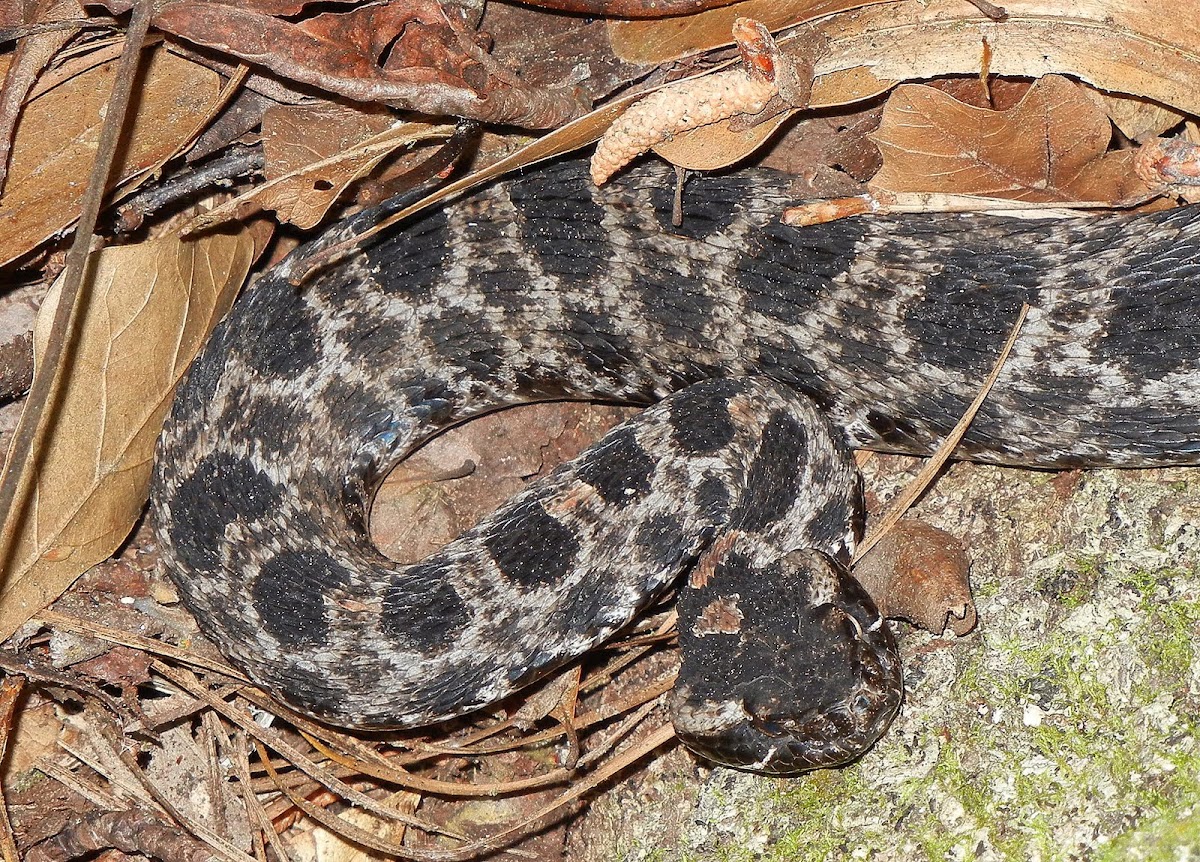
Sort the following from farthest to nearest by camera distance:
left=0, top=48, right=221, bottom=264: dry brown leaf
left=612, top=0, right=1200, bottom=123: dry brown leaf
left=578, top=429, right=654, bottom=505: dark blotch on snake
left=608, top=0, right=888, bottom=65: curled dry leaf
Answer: left=578, top=429, right=654, bottom=505: dark blotch on snake, left=0, top=48, right=221, bottom=264: dry brown leaf, left=608, top=0, right=888, bottom=65: curled dry leaf, left=612, top=0, right=1200, bottom=123: dry brown leaf

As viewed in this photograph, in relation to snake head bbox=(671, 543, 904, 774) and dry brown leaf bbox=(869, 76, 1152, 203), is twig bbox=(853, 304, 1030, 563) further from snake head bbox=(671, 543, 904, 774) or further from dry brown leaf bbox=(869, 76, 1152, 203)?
dry brown leaf bbox=(869, 76, 1152, 203)

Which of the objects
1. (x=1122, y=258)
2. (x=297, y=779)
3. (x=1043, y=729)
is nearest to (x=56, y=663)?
(x=297, y=779)

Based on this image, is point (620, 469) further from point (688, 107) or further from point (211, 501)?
point (211, 501)

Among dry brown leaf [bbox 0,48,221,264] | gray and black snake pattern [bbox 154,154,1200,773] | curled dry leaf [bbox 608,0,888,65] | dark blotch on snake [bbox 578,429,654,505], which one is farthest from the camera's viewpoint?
dark blotch on snake [bbox 578,429,654,505]

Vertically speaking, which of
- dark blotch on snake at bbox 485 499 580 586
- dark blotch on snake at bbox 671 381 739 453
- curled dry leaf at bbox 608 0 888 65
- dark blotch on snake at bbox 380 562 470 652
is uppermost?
curled dry leaf at bbox 608 0 888 65

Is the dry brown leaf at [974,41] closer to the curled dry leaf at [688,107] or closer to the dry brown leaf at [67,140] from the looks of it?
the curled dry leaf at [688,107]

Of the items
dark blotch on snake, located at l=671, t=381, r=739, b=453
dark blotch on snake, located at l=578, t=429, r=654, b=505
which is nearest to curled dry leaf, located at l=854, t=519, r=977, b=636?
dark blotch on snake, located at l=671, t=381, r=739, b=453

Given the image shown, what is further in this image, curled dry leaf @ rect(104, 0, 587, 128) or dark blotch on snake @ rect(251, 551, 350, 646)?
dark blotch on snake @ rect(251, 551, 350, 646)

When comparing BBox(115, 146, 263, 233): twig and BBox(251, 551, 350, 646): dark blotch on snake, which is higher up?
BBox(115, 146, 263, 233): twig
